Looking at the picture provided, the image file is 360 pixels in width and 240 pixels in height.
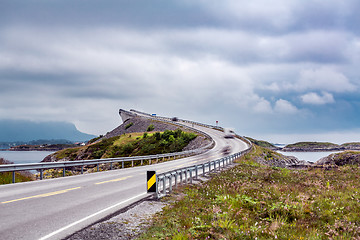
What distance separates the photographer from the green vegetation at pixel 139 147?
62.7 meters

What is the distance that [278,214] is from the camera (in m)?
7.93

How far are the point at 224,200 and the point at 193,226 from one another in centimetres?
313

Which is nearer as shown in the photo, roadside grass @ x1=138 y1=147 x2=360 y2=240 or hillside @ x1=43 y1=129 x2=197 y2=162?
roadside grass @ x1=138 y1=147 x2=360 y2=240

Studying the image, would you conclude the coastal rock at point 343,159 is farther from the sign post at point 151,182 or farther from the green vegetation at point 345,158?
the sign post at point 151,182

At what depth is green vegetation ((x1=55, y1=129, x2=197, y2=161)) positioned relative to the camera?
6272 centimetres

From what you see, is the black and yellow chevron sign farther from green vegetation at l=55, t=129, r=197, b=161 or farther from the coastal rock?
green vegetation at l=55, t=129, r=197, b=161

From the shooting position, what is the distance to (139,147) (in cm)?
6669

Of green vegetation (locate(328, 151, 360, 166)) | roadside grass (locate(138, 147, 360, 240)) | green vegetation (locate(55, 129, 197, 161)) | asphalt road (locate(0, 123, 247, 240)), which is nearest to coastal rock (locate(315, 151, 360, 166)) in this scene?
green vegetation (locate(328, 151, 360, 166))

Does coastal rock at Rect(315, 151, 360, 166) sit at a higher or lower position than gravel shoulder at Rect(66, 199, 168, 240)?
lower

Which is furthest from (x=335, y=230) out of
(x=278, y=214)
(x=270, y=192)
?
(x=270, y=192)

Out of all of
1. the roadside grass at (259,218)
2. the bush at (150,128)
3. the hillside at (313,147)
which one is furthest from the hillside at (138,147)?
the hillside at (313,147)

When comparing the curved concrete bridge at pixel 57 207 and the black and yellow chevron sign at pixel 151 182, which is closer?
the curved concrete bridge at pixel 57 207

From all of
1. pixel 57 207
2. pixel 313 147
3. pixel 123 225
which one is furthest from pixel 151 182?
pixel 313 147

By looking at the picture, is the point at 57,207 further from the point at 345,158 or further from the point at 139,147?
the point at 139,147
